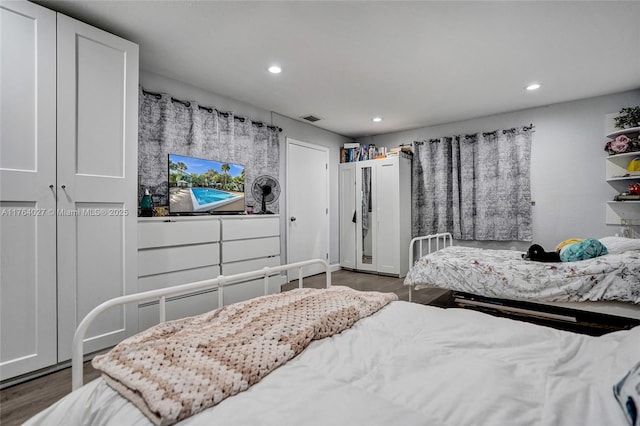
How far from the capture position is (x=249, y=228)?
10.6 ft

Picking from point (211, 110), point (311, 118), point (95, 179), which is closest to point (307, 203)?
point (311, 118)

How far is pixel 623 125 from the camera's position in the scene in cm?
339

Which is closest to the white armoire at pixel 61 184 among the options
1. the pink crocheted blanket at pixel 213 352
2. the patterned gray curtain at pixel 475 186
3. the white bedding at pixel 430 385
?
the pink crocheted blanket at pixel 213 352

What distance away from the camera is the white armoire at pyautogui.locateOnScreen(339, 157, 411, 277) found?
4723 mm

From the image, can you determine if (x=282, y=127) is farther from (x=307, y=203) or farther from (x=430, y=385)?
Answer: (x=430, y=385)

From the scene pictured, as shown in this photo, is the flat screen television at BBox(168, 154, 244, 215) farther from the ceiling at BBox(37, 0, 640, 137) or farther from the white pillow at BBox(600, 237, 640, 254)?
the white pillow at BBox(600, 237, 640, 254)

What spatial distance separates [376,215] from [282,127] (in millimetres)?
2012

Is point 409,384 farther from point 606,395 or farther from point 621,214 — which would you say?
point 621,214

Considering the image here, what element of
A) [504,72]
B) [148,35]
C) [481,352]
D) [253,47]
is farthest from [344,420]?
[504,72]

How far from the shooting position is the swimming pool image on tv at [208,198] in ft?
10.2

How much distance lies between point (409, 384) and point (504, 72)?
3.17 m

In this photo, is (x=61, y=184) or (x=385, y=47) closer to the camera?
(x=61, y=184)

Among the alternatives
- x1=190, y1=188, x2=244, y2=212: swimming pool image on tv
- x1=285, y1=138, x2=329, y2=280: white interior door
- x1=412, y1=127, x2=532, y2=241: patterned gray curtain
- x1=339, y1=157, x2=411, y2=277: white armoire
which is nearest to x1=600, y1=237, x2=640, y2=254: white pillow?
x1=412, y1=127, x2=532, y2=241: patterned gray curtain

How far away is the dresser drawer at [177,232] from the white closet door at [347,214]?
272cm
